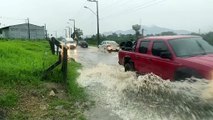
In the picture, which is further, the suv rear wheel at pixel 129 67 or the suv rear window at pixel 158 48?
the suv rear wheel at pixel 129 67

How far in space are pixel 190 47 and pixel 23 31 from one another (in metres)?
121

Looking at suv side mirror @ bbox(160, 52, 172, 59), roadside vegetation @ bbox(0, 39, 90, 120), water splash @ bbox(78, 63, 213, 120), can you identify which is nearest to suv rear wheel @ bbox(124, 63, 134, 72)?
water splash @ bbox(78, 63, 213, 120)

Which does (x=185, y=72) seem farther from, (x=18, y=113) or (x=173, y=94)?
(x=18, y=113)

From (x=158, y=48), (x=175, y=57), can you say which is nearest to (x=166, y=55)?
(x=175, y=57)

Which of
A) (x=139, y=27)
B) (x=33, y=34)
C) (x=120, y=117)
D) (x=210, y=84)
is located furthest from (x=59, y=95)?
(x=33, y=34)

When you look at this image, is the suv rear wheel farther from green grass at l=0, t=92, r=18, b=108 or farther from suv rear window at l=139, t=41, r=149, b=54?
green grass at l=0, t=92, r=18, b=108

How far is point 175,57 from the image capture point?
10180 millimetres

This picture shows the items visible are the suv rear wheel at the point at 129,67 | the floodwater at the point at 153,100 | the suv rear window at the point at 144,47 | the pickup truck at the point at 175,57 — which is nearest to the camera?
the floodwater at the point at 153,100

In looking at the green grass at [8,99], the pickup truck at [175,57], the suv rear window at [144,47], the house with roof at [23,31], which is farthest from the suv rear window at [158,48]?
the house with roof at [23,31]

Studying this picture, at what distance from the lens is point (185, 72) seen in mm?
9578

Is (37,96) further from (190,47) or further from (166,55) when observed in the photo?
(190,47)

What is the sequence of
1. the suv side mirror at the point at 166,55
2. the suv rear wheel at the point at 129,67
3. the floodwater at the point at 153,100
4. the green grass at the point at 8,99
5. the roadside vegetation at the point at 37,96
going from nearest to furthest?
the floodwater at the point at 153,100 < the roadside vegetation at the point at 37,96 < the green grass at the point at 8,99 < the suv side mirror at the point at 166,55 < the suv rear wheel at the point at 129,67

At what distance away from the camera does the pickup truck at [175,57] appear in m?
9.23

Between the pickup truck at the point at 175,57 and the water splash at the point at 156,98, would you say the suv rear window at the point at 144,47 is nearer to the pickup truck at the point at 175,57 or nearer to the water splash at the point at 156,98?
the pickup truck at the point at 175,57
